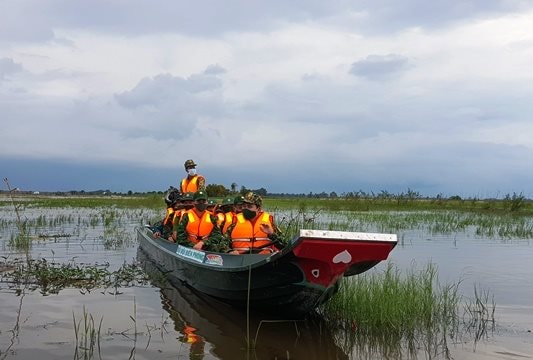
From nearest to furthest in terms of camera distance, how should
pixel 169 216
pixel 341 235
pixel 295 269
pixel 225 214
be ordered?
pixel 341 235 → pixel 295 269 → pixel 225 214 → pixel 169 216

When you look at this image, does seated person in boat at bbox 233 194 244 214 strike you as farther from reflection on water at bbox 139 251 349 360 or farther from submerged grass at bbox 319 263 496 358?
submerged grass at bbox 319 263 496 358

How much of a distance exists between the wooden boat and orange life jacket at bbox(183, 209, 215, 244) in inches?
53.1

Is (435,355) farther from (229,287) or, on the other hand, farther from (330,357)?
(229,287)

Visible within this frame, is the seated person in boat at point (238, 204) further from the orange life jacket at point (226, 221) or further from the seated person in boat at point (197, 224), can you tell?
the seated person in boat at point (197, 224)

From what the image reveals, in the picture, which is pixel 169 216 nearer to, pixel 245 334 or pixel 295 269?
pixel 245 334

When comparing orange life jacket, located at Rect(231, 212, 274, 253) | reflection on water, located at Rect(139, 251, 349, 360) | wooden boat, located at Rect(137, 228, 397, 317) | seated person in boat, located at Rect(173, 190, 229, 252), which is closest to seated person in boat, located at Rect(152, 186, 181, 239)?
seated person in boat, located at Rect(173, 190, 229, 252)

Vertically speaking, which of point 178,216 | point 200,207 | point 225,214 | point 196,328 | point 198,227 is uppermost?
point 200,207

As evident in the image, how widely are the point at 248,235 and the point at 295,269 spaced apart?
1.66m

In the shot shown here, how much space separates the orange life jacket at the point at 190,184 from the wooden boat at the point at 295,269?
4.22 m

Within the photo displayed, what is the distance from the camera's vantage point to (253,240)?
28.8 feet

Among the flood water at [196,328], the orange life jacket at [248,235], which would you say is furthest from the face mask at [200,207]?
the orange life jacket at [248,235]

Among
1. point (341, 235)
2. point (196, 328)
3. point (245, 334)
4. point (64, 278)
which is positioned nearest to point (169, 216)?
point (64, 278)

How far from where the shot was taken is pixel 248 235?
8.79 meters

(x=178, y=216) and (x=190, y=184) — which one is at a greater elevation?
(x=190, y=184)
